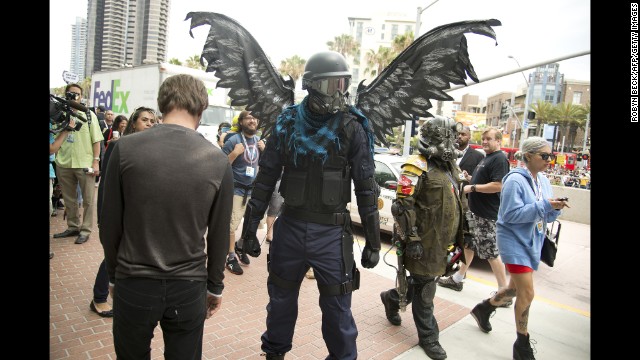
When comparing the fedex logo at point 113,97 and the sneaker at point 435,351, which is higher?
the fedex logo at point 113,97

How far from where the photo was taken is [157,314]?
192 cm

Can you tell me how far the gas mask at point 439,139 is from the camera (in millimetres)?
3760

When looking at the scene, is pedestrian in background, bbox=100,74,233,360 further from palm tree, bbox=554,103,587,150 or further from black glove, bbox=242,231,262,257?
palm tree, bbox=554,103,587,150

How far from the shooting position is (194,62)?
49.2 m

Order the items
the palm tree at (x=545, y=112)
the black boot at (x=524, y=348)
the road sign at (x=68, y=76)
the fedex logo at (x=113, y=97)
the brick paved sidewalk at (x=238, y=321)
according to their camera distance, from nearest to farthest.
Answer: the brick paved sidewalk at (x=238, y=321)
the black boot at (x=524, y=348)
the road sign at (x=68, y=76)
the fedex logo at (x=113, y=97)
the palm tree at (x=545, y=112)

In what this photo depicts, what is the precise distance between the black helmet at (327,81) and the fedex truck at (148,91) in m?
11.6

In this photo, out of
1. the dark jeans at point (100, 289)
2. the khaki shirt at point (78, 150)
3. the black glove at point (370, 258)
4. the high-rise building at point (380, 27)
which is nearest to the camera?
the black glove at point (370, 258)

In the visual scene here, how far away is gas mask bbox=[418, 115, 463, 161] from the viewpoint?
12.3ft

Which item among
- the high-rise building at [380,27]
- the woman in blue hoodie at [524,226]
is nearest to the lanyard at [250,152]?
the woman in blue hoodie at [524,226]

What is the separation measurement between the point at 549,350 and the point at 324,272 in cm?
271

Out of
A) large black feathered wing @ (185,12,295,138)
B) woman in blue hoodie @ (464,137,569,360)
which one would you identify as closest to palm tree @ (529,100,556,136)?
woman in blue hoodie @ (464,137,569,360)

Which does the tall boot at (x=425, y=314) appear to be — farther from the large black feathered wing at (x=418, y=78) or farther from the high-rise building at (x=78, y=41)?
the high-rise building at (x=78, y=41)

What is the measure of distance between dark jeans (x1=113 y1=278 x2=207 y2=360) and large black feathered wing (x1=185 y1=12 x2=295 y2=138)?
1.83m
